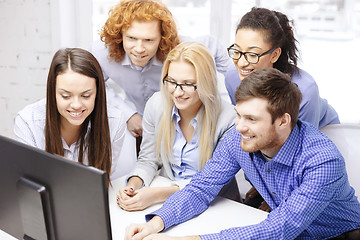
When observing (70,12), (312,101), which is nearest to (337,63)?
(312,101)

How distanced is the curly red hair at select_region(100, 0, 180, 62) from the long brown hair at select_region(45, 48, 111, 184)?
1.31ft

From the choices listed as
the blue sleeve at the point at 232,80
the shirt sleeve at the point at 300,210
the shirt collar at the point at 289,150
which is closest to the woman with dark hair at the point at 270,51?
the blue sleeve at the point at 232,80

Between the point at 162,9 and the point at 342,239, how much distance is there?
1251 mm

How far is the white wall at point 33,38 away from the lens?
294 cm

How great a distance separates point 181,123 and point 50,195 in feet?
3.07

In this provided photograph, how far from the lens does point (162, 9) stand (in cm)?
207

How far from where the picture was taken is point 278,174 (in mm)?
1481

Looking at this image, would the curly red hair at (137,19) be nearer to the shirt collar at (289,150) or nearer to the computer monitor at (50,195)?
the shirt collar at (289,150)

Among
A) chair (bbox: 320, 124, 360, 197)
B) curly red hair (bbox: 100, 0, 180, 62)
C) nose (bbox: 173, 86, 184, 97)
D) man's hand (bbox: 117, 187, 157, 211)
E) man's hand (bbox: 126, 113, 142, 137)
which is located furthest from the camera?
man's hand (bbox: 126, 113, 142, 137)

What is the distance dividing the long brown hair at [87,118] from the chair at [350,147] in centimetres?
98

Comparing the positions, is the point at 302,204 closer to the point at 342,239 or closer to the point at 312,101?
the point at 342,239

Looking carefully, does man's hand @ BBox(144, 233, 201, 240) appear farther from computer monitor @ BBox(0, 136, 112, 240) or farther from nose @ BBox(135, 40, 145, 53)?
nose @ BBox(135, 40, 145, 53)

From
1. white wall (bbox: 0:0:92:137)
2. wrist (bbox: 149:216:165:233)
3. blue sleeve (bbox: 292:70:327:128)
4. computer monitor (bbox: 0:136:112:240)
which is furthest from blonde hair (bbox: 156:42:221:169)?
white wall (bbox: 0:0:92:137)

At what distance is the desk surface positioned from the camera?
1.43 meters
